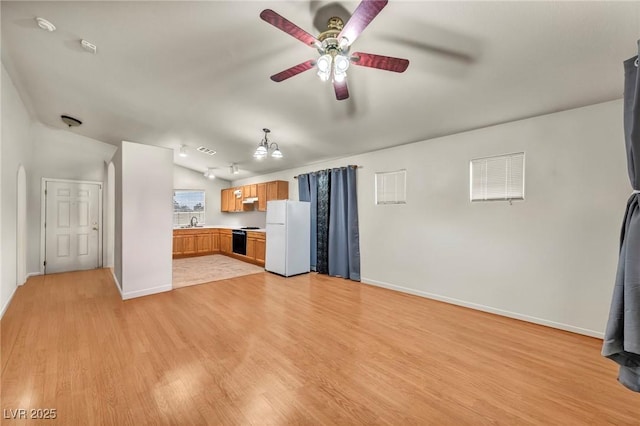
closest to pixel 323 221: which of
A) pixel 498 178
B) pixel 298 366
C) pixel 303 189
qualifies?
pixel 303 189

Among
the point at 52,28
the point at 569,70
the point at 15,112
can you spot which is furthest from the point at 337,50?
the point at 15,112

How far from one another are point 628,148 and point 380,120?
2679mm

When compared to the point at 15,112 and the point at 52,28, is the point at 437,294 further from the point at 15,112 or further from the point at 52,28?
the point at 15,112

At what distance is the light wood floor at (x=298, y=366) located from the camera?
5.53ft

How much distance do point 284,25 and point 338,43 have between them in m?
0.38

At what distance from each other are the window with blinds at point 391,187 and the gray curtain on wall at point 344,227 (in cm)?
51

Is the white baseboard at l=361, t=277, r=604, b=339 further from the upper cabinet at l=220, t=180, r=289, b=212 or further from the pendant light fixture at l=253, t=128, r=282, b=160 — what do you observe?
the upper cabinet at l=220, t=180, r=289, b=212

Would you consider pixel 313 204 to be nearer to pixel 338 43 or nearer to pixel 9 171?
pixel 338 43

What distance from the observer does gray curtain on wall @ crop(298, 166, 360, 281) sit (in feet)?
16.1

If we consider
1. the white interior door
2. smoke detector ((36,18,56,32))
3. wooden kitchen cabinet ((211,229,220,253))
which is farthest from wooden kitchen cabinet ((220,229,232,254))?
smoke detector ((36,18,56,32))

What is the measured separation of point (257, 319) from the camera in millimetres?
3121

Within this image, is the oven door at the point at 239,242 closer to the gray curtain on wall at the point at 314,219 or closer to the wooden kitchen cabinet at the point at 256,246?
the wooden kitchen cabinet at the point at 256,246

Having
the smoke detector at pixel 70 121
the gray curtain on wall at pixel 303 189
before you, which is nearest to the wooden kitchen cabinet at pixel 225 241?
the gray curtain on wall at pixel 303 189

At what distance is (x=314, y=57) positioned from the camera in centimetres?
249
